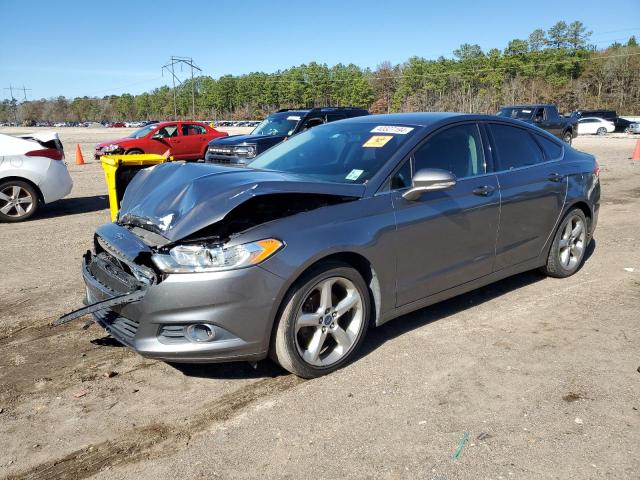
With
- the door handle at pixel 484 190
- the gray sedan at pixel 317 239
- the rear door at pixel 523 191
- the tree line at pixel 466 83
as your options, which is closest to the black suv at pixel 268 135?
the rear door at pixel 523 191

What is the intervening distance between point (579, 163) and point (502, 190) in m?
1.54

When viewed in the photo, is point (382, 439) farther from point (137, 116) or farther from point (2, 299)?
point (137, 116)

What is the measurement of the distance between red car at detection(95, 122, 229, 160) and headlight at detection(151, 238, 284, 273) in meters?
17.5

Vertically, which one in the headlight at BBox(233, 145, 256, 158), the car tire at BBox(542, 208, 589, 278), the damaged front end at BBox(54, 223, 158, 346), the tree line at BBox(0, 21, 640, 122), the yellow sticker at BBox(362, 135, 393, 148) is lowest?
the car tire at BBox(542, 208, 589, 278)

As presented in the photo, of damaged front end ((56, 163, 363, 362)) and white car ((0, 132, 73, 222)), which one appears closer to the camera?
damaged front end ((56, 163, 363, 362))

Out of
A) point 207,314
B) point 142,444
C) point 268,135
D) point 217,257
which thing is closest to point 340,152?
point 217,257

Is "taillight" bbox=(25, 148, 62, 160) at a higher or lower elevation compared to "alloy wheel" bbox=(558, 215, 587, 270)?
higher

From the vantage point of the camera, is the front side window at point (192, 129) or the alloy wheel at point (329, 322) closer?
the alloy wheel at point (329, 322)

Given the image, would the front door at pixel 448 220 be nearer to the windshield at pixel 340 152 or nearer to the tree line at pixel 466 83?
the windshield at pixel 340 152

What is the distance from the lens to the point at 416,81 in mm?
108750

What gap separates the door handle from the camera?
442cm

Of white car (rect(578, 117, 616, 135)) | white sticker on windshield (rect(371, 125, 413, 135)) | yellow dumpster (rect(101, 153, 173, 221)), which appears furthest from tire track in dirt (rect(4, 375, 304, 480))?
white car (rect(578, 117, 616, 135))

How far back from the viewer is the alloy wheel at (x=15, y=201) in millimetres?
9172

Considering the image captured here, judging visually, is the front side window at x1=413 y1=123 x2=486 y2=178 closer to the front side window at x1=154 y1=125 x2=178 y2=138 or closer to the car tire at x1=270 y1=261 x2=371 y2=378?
the car tire at x1=270 y1=261 x2=371 y2=378
